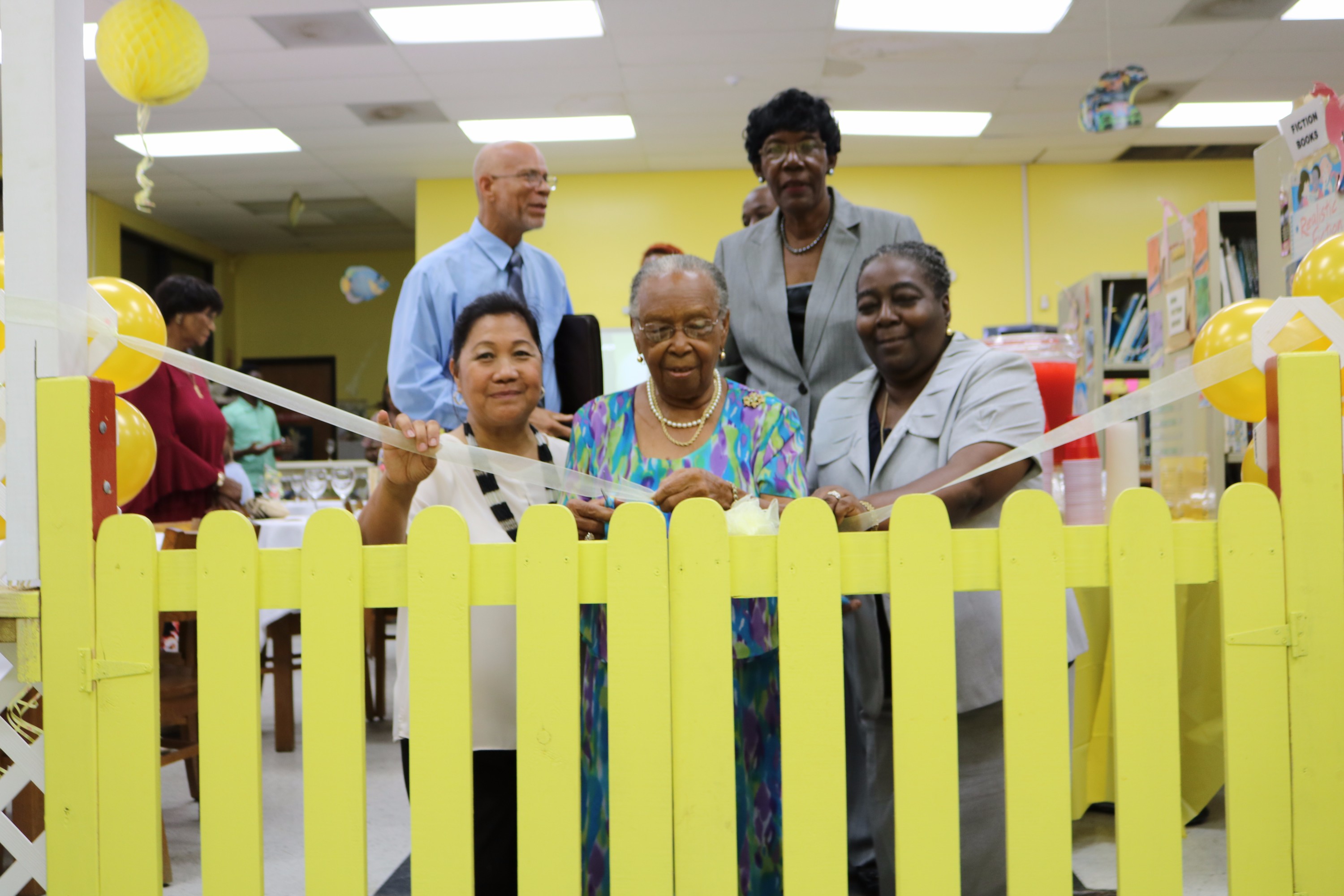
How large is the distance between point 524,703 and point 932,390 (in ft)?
3.21

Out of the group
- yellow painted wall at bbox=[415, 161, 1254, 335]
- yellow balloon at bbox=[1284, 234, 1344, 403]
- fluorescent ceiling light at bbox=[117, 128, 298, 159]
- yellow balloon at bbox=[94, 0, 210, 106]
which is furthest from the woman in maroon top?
yellow painted wall at bbox=[415, 161, 1254, 335]

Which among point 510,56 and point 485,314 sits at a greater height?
point 510,56

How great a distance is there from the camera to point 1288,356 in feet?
3.67

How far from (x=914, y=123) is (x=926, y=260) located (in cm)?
596

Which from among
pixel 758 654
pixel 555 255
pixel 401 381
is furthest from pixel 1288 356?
pixel 555 255

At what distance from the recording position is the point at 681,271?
1635 millimetres

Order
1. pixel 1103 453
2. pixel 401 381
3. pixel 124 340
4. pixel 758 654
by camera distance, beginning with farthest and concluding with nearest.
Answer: pixel 1103 453 < pixel 401 381 < pixel 758 654 < pixel 124 340

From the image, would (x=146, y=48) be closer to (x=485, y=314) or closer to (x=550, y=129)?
(x=485, y=314)

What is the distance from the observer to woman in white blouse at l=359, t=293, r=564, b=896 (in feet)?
5.01

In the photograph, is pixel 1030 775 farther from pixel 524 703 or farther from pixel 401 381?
pixel 401 381

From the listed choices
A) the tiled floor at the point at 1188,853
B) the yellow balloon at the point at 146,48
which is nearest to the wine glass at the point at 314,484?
the yellow balloon at the point at 146,48

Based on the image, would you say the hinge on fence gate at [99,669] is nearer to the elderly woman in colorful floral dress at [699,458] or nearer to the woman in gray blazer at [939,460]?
the elderly woman in colorful floral dress at [699,458]

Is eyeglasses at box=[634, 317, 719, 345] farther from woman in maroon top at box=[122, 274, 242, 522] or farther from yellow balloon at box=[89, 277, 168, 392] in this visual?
woman in maroon top at box=[122, 274, 242, 522]

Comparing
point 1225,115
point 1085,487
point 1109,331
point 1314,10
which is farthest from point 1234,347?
point 1225,115
